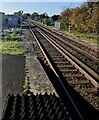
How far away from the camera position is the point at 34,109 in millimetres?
6324

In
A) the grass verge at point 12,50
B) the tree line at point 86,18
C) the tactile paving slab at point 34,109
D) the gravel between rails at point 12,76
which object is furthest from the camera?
the tree line at point 86,18

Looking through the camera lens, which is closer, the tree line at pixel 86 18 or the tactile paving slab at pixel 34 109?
the tactile paving slab at pixel 34 109

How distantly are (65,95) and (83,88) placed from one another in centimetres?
108

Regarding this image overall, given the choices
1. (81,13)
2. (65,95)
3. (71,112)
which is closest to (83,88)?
(65,95)

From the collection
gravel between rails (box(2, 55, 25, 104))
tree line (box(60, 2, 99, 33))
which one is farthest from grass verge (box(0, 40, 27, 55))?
tree line (box(60, 2, 99, 33))

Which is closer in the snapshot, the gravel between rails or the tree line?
the gravel between rails

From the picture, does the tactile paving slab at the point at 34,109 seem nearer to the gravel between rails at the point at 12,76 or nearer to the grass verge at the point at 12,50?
the gravel between rails at the point at 12,76

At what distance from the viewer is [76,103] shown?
27.6 feet

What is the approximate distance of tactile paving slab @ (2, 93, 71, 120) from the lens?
5.88 m

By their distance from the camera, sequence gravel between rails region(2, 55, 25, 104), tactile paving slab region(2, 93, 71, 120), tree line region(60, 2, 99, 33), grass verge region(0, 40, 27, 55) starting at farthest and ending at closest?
tree line region(60, 2, 99, 33)
grass verge region(0, 40, 27, 55)
gravel between rails region(2, 55, 25, 104)
tactile paving slab region(2, 93, 71, 120)

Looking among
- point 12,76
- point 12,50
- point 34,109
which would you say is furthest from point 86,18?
point 34,109

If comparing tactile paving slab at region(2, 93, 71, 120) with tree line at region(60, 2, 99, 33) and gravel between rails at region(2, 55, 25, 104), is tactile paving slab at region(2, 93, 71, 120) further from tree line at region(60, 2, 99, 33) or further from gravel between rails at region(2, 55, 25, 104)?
tree line at region(60, 2, 99, 33)

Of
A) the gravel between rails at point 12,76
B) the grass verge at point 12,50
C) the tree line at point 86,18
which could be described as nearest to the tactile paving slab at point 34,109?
the gravel between rails at point 12,76

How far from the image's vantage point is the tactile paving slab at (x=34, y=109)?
19.3 feet
